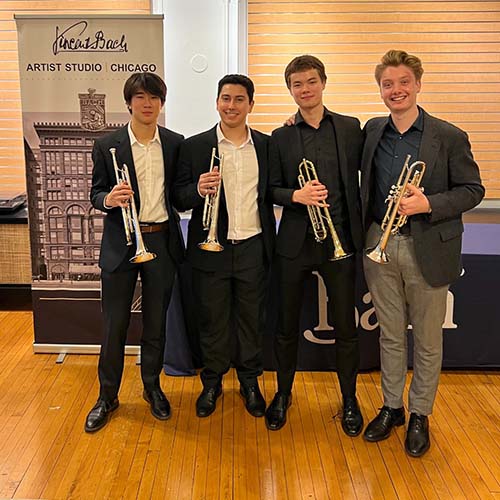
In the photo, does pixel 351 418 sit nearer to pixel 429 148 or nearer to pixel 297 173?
pixel 297 173

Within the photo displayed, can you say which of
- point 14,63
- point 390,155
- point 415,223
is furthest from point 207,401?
point 14,63

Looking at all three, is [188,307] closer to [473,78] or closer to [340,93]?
[340,93]

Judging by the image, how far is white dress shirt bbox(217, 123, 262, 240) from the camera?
311 cm

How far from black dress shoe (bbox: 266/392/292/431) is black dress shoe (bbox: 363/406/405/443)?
412 mm

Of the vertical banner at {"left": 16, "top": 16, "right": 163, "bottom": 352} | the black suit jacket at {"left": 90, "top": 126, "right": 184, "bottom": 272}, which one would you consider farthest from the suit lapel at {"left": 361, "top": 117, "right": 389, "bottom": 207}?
the vertical banner at {"left": 16, "top": 16, "right": 163, "bottom": 352}

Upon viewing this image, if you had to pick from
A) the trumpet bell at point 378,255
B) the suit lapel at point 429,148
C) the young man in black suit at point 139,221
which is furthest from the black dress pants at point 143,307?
the suit lapel at point 429,148

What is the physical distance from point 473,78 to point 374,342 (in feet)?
8.69

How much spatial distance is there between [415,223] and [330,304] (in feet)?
1.95

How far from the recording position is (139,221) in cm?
313

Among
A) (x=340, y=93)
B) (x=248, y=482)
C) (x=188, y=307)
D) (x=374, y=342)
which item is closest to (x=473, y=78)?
(x=340, y=93)

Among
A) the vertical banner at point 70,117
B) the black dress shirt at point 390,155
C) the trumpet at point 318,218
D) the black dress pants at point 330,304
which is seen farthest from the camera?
the vertical banner at point 70,117

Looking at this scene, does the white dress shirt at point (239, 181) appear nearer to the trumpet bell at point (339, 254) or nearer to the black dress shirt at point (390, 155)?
the trumpet bell at point (339, 254)

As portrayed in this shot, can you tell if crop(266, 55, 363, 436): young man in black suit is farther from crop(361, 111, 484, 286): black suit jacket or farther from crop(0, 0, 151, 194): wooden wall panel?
crop(0, 0, 151, 194): wooden wall panel

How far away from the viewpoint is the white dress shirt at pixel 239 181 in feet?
10.2
